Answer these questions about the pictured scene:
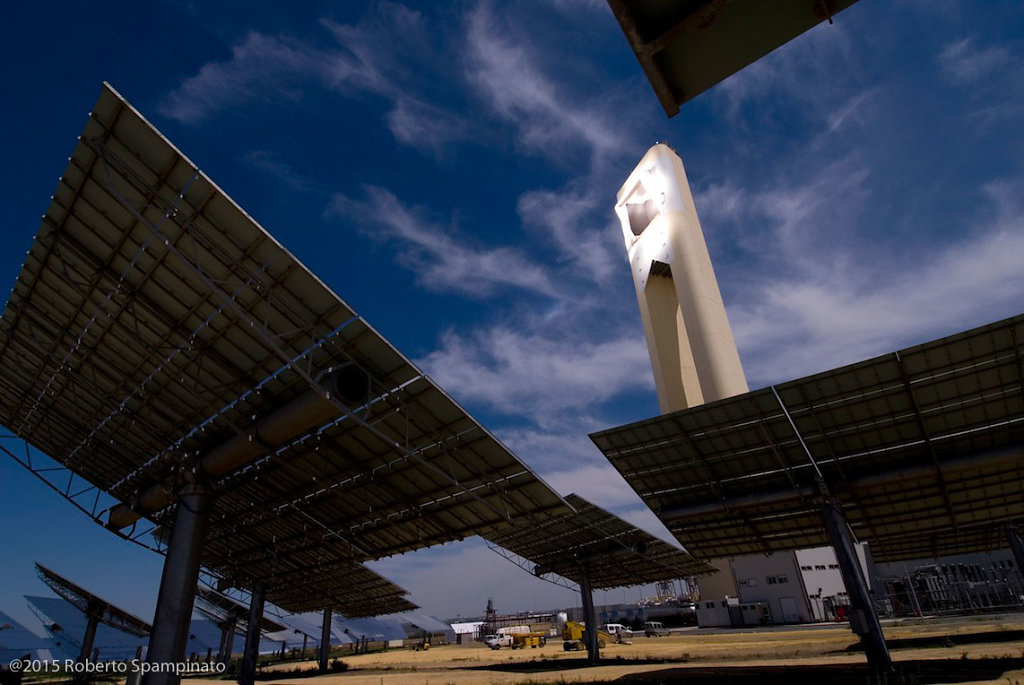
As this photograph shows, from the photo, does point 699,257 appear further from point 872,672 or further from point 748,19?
point 748,19

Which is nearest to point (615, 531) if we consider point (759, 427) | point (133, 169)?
point (759, 427)

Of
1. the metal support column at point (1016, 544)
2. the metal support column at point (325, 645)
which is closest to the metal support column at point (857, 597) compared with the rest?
the metal support column at point (1016, 544)

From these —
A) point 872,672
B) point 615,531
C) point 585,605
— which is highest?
point 615,531

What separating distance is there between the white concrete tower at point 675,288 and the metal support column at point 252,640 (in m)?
35.2

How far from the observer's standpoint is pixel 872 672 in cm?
1533

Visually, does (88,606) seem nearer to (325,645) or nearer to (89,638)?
(89,638)

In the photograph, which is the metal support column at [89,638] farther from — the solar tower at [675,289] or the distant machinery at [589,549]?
the solar tower at [675,289]

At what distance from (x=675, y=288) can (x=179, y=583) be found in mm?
45016

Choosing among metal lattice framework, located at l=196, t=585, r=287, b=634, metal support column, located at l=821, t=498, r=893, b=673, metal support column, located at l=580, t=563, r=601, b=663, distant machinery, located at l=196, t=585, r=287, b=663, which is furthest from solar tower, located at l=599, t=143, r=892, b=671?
metal lattice framework, located at l=196, t=585, r=287, b=634

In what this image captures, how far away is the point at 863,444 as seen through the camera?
17.3 metres

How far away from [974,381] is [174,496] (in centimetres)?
2524

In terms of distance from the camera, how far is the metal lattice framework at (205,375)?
1315 centimetres

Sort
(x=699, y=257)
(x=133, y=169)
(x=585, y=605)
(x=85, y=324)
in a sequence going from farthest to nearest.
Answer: (x=699, y=257), (x=585, y=605), (x=85, y=324), (x=133, y=169)

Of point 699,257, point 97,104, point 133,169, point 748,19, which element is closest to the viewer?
point 748,19
